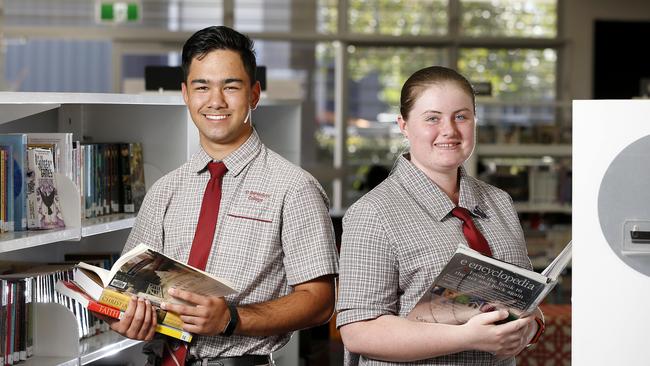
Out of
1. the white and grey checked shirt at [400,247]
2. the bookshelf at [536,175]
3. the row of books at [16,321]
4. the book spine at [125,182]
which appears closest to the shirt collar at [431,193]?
the white and grey checked shirt at [400,247]

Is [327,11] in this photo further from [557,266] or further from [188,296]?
[557,266]

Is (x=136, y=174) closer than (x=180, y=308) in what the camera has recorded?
No

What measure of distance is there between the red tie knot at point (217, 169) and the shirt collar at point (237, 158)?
0.01m

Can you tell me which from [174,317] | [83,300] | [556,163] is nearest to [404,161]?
[174,317]

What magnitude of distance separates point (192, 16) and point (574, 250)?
29.5 ft

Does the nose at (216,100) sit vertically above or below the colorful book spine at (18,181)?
above

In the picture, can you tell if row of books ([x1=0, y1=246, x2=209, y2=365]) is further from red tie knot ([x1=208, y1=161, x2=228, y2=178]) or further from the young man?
red tie knot ([x1=208, y1=161, x2=228, y2=178])

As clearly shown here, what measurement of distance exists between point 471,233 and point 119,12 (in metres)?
8.65

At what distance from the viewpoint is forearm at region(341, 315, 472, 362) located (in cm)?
212

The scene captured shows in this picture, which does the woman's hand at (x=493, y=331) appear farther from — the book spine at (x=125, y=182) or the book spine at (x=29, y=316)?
the book spine at (x=125, y=182)

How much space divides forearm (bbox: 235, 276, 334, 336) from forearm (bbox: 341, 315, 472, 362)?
289 mm

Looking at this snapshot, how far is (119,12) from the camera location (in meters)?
10.3

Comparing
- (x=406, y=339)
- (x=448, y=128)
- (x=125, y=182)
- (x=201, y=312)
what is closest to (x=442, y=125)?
(x=448, y=128)

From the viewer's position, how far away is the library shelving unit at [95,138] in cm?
268
